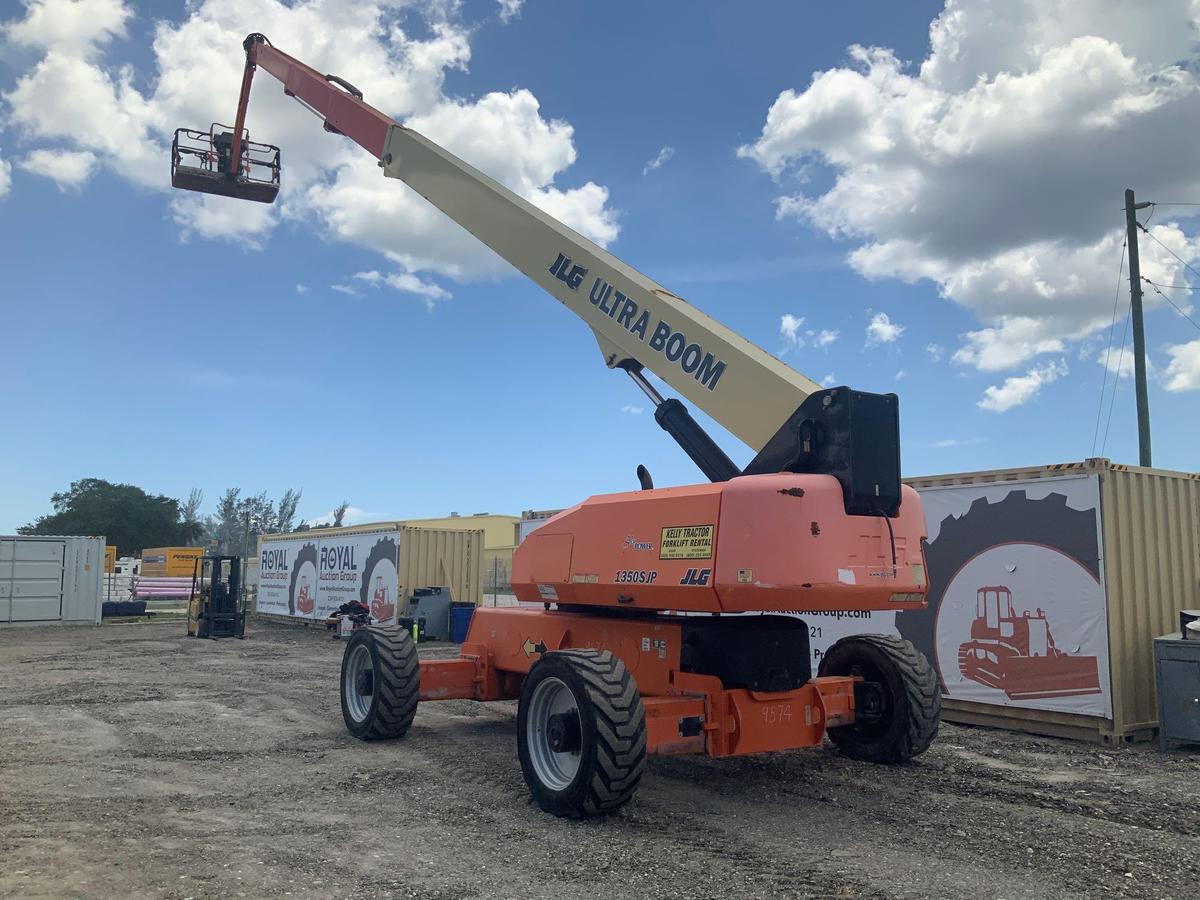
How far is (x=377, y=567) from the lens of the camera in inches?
971

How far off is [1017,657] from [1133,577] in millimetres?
1566

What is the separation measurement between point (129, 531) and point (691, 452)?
78.9m

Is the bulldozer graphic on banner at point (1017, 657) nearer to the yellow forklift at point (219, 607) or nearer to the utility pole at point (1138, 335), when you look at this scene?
the utility pole at point (1138, 335)

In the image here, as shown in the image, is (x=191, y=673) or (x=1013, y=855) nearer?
(x=1013, y=855)

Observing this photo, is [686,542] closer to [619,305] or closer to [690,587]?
A: [690,587]

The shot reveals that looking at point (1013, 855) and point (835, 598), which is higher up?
point (835, 598)

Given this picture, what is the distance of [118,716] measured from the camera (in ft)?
36.9

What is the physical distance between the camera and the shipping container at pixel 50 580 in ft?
93.8

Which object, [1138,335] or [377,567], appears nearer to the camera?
[1138,335]

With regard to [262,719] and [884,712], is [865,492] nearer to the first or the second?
[884,712]

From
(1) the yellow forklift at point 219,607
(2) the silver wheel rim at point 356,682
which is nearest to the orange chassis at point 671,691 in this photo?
(2) the silver wheel rim at point 356,682

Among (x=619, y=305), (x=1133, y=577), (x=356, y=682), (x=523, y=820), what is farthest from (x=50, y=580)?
(x=1133, y=577)

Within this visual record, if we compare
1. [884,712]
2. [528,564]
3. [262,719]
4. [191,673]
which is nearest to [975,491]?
[884,712]

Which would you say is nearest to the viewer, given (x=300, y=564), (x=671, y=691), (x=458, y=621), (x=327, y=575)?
(x=671, y=691)
